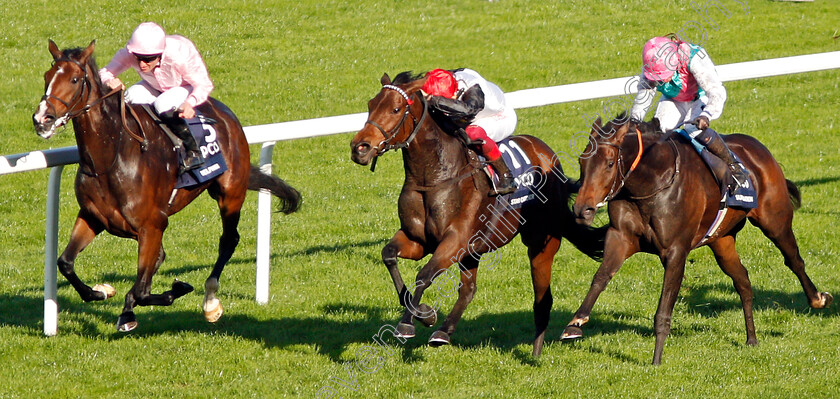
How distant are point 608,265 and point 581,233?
915mm

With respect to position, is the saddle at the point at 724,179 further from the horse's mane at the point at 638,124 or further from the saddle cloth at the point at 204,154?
the saddle cloth at the point at 204,154

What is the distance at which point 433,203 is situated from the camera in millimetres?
6410

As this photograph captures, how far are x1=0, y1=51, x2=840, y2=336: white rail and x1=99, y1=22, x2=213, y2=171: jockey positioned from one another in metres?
0.74

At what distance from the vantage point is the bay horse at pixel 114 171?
615cm

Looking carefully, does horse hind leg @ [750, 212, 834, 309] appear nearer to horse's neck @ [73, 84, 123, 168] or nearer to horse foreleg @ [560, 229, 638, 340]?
horse foreleg @ [560, 229, 638, 340]

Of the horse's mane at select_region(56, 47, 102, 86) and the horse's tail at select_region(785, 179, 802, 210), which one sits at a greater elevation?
the horse's mane at select_region(56, 47, 102, 86)

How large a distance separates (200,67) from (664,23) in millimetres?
14866

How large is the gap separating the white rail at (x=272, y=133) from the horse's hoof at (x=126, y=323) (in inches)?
44.4

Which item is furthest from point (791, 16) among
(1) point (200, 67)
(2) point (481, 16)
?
(1) point (200, 67)

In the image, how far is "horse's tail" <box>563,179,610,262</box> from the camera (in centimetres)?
723

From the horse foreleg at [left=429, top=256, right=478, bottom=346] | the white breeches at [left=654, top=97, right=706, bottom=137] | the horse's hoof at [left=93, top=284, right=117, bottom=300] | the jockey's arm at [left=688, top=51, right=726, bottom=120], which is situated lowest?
the horse's hoof at [left=93, top=284, right=117, bottom=300]

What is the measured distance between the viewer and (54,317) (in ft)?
24.4

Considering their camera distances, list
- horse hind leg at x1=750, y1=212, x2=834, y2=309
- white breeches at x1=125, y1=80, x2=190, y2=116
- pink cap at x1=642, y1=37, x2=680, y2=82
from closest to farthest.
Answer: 1. pink cap at x1=642, y1=37, x2=680, y2=82
2. white breeches at x1=125, y1=80, x2=190, y2=116
3. horse hind leg at x1=750, y1=212, x2=834, y2=309

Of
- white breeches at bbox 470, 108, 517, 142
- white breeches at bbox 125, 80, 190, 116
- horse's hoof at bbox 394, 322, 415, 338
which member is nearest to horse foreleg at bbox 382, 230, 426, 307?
horse's hoof at bbox 394, 322, 415, 338
